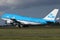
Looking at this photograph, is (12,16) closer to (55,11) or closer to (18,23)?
(18,23)

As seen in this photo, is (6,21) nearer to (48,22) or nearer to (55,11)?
(48,22)

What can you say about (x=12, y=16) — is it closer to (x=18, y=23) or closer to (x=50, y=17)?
(x=18, y=23)

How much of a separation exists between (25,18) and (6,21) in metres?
10.8

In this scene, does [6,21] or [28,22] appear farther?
[28,22]

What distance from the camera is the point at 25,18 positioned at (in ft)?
345

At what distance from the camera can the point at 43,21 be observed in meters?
104

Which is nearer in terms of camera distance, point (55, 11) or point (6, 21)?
point (6, 21)

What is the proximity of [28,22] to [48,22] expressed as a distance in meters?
9.28

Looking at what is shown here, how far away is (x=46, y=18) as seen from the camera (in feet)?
355

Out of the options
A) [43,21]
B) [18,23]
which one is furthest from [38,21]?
[18,23]

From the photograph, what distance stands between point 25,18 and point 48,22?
35.6ft

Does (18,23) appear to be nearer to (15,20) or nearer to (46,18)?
(15,20)

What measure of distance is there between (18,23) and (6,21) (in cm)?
737

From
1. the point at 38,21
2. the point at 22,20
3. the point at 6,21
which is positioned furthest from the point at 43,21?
the point at 6,21
